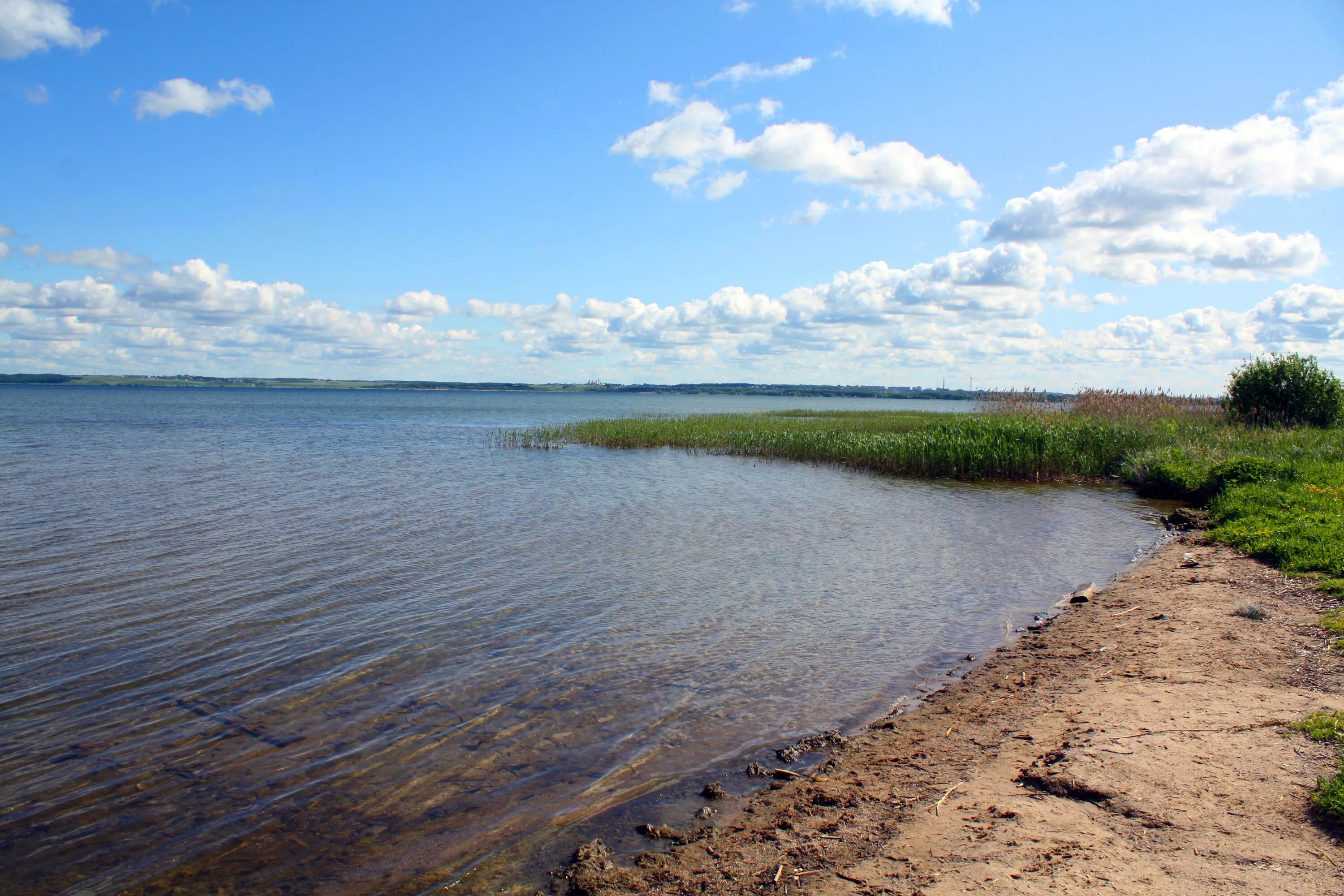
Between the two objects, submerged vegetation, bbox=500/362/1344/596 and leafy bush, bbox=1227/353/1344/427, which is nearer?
submerged vegetation, bbox=500/362/1344/596

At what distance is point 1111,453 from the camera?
27062 millimetres

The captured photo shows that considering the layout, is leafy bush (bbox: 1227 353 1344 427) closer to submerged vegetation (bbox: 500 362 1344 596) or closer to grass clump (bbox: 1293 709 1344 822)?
submerged vegetation (bbox: 500 362 1344 596)

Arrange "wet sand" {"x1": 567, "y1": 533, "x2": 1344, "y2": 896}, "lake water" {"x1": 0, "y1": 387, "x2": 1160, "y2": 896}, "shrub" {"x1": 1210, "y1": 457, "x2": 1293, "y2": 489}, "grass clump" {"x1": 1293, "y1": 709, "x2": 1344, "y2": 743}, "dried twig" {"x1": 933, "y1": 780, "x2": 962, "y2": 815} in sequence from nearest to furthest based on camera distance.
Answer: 1. "wet sand" {"x1": 567, "y1": 533, "x2": 1344, "y2": 896}
2. "dried twig" {"x1": 933, "y1": 780, "x2": 962, "y2": 815}
3. "lake water" {"x1": 0, "y1": 387, "x2": 1160, "y2": 896}
4. "grass clump" {"x1": 1293, "y1": 709, "x2": 1344, "y2": 743}
5. "shrub" {"x1": 1210, "y1": 457, "x2": 1293, "y2": 489}

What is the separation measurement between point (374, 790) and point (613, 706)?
7.76 ft

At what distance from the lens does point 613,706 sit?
24.4 feet

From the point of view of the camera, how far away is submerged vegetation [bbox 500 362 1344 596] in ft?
45.1

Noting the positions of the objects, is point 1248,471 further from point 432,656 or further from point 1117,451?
point 432,656

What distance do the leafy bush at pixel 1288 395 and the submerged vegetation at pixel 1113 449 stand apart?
0.69 metres

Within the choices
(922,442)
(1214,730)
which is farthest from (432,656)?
(922,442)

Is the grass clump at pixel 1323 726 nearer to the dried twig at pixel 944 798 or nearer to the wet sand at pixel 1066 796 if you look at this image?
the wet sand at pixel 1066 796

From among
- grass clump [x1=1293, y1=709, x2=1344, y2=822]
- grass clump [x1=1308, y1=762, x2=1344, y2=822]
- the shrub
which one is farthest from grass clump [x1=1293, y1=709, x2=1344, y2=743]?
the shrub

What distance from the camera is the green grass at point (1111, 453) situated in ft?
44.0

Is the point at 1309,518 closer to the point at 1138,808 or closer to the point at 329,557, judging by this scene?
the point at 1138,808

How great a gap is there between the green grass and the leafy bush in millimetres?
1293
